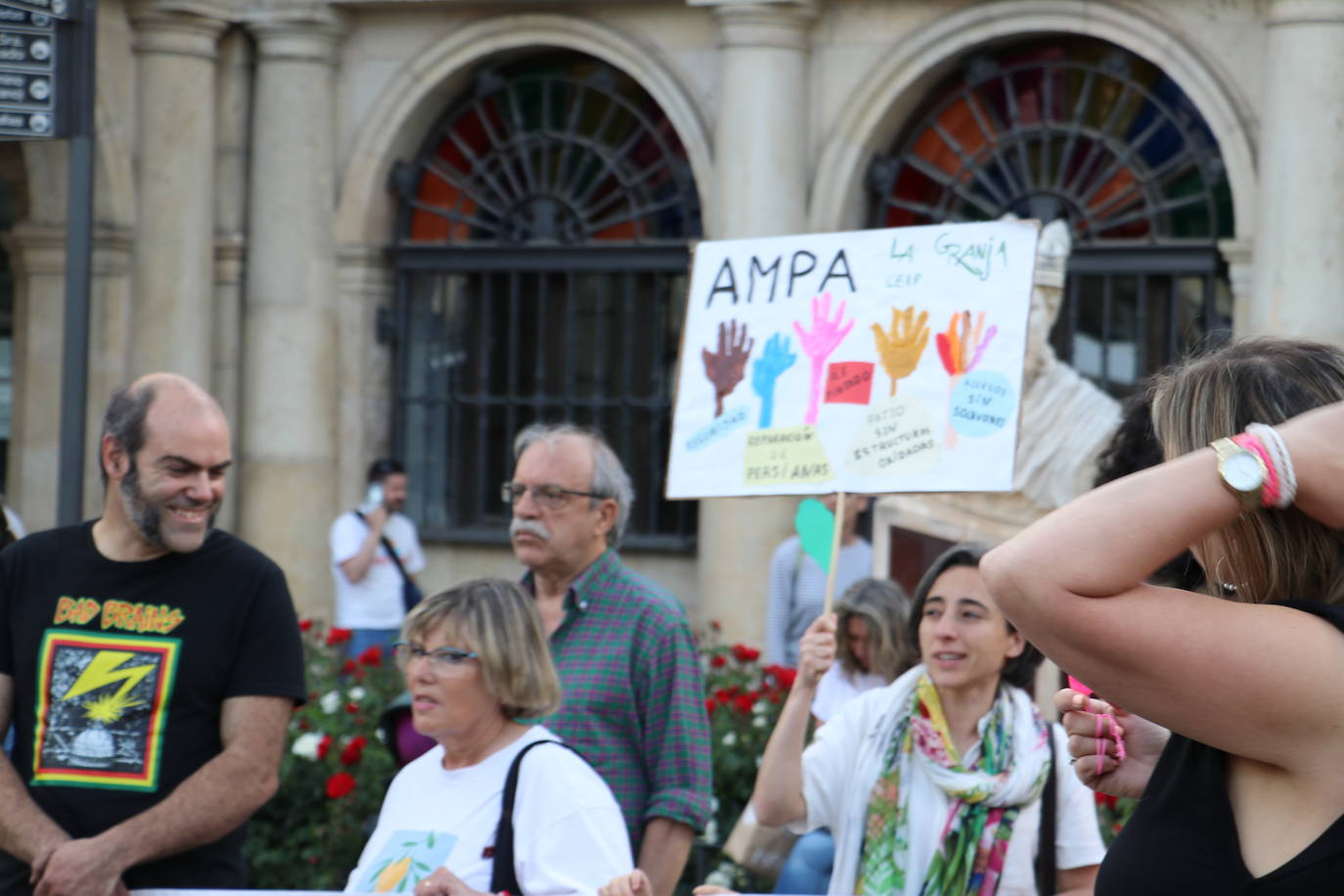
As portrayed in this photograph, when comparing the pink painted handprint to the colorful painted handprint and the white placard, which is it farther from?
the colorful painted handprint

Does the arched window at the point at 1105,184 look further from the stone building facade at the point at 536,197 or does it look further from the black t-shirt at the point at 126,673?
the black t-shirt at the point at 126,673

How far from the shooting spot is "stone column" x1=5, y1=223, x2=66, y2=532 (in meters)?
11.3

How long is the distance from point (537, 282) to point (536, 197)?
0.51m

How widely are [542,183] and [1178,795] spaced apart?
967 cm

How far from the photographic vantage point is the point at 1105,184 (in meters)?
10.1

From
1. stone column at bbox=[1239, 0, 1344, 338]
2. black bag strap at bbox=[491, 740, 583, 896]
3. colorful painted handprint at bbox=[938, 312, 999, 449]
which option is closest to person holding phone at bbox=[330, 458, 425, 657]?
stone column at bbox=[1239, 0, 1344, 338]

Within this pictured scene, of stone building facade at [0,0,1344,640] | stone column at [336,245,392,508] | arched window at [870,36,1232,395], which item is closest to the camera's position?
arched window at [870,36,1232,395]


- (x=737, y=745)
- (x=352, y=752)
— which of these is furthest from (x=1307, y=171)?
(x=352, y=752)

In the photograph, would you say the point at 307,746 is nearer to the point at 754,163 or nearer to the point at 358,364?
the point at 754,163

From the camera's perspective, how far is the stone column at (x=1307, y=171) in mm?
8875

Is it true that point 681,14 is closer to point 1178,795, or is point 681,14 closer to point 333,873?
point 333,873

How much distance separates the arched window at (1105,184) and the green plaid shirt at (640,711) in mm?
6362

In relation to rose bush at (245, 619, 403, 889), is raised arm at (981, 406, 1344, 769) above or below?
above

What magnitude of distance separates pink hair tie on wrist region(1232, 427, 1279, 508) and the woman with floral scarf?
62.2 inches
